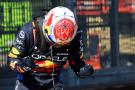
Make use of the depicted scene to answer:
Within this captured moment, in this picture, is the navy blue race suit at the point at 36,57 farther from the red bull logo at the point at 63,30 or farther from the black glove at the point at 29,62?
the red bull logo at the point at 63,30

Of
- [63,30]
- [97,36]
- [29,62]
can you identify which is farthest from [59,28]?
[97,36]

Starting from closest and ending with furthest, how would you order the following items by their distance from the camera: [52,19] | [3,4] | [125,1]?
[52,19], [3,4], [125,1]

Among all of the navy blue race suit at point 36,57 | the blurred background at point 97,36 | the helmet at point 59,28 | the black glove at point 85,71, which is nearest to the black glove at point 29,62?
the navy blue race suit at point 36,57

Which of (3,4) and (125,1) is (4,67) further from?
(125,1)

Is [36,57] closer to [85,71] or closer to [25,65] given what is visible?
[25,65]

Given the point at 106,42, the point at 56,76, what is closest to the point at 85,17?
the point at 106,42

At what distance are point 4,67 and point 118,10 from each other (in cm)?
215

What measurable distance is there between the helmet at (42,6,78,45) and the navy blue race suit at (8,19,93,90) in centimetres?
17

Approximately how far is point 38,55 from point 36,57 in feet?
0.09

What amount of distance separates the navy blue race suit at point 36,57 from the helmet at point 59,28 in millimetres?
166

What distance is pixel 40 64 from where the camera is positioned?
4711 mm

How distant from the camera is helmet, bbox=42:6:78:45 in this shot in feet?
14.5

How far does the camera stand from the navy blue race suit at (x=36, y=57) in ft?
15.0

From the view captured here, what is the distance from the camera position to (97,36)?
7898 mm
